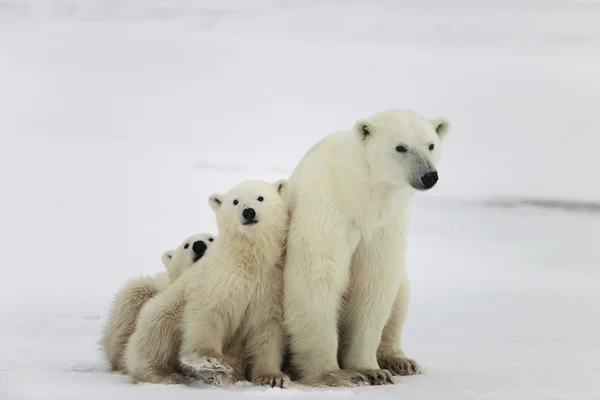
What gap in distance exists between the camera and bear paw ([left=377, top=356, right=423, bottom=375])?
6.09 metres

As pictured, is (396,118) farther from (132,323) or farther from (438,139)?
(132,323)

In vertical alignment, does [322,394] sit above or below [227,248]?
below

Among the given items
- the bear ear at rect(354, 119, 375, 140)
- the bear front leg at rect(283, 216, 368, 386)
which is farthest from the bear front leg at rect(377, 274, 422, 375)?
the bear ear at rect(354, 119, 375, 140)

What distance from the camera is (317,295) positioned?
5602 millimetres

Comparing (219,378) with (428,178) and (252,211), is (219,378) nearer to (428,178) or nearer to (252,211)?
(252,211)

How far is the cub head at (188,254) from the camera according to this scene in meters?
6.11

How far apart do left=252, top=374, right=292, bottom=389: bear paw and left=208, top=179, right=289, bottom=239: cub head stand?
738 millimetres

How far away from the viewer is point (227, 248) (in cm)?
566

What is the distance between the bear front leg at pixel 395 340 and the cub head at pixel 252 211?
2.96 ft

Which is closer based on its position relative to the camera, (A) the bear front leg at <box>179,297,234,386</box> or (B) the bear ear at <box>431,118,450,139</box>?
(A) the bear front leg at <box>179,297,234,386</box>

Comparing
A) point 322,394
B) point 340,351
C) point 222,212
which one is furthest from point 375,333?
point 222,212

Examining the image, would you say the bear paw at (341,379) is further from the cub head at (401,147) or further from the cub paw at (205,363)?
the cub head at (401,147)

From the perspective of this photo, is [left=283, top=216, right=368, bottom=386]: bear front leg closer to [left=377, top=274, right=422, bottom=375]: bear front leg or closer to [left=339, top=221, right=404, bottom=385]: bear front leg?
[left=339, top=221, right=404, bottom=385]: bear front leg

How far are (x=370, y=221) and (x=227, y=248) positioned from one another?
0.78 m
